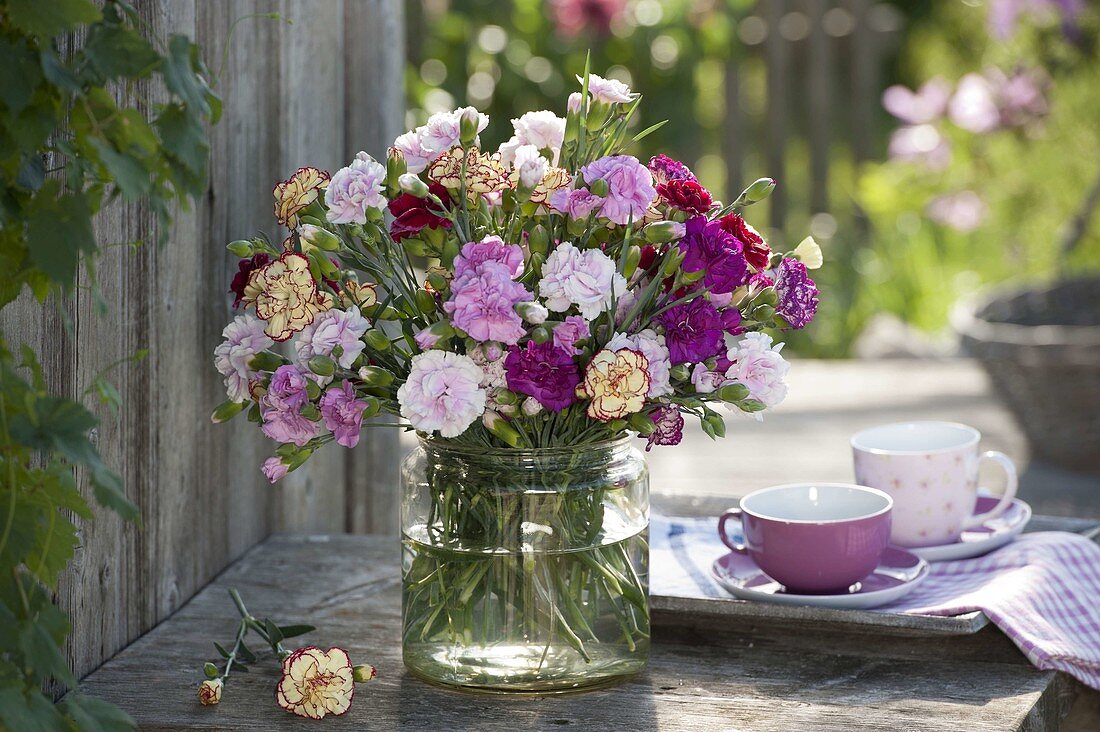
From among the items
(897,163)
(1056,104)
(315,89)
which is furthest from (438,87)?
(315,89)

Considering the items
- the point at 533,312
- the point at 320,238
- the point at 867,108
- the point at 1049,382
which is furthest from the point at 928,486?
the point at 867,108

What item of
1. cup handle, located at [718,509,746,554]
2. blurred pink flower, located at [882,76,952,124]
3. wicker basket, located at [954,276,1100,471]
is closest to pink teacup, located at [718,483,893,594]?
cup handle, located at [718,509,746,554]

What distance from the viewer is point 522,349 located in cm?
92

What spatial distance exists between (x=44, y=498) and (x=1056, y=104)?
362 centimetres

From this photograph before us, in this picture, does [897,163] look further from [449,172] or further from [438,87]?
[449,172]

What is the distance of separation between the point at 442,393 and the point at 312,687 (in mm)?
247

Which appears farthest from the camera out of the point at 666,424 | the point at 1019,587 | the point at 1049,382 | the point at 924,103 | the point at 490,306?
the point at 924,103

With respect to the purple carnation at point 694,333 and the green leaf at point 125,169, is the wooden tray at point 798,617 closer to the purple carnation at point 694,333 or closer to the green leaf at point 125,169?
the purple carnation at point 694,333

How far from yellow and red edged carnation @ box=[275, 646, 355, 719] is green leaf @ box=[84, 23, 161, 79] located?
443 mm

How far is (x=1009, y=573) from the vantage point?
118cm

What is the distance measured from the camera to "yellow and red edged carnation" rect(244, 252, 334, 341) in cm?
95

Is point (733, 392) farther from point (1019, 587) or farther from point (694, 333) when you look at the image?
point (1019, 587)

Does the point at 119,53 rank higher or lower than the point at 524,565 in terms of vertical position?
higher

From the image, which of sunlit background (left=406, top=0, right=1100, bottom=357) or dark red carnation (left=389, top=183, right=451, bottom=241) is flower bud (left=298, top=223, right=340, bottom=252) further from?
sunlit background (left=406, top=0, right=1100, bottom=357)
